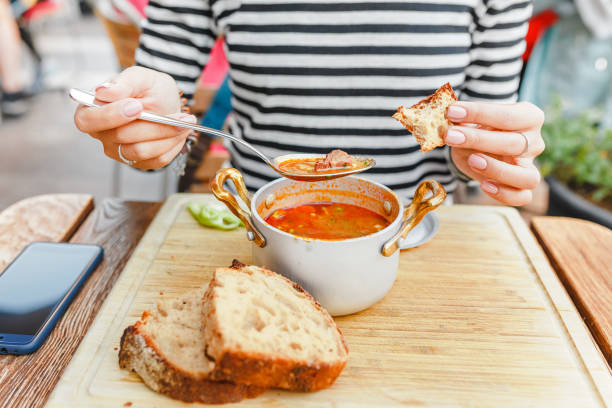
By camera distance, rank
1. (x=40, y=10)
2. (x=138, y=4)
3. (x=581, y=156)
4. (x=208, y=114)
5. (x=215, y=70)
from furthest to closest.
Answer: (x=40, y=10) < (x=215, y=70) < (x=581, y=156) < (x=138, y=4) < (x=208, y=114)

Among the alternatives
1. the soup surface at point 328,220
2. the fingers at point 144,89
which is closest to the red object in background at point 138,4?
the fingers at point 144,89

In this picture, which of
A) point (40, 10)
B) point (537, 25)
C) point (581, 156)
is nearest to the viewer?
point (581, 156)

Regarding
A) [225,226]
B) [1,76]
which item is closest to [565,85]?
[225,226]

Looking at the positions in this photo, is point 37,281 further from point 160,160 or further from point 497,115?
point 497,115

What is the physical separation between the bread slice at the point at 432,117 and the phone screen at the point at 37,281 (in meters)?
0.94

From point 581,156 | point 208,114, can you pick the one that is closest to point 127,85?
point 208,114

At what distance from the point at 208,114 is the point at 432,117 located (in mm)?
1597

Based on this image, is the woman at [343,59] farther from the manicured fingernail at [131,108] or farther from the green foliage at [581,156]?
the green foliage at [581,156]

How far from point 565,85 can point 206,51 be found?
10.9ft

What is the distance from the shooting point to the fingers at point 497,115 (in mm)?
1242

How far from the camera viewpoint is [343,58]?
171 cm

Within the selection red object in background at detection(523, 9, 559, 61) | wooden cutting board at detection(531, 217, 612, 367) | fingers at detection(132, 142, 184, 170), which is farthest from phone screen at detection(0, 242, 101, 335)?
red object in background at detection(523, 9, 559, 61)

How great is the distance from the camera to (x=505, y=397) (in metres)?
0.98

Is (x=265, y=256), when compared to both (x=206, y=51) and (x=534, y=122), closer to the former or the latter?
(x=534, y=122)
